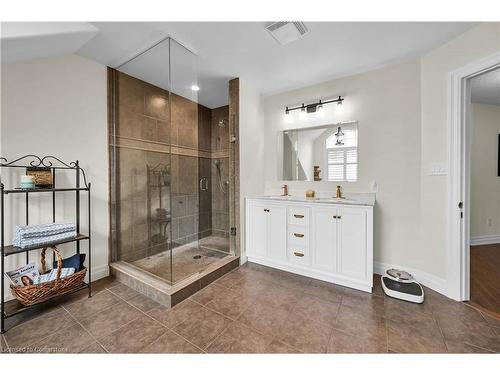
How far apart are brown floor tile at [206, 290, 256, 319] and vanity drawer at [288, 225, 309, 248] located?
79 cm

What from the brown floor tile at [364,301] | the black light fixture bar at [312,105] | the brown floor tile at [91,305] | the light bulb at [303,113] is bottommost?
the brown floor tile at [364,301]

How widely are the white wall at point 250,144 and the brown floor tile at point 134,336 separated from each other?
130 centimetres

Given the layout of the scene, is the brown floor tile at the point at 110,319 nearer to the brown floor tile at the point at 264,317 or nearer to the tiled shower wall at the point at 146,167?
the tiled shower wall at the point at 146,167

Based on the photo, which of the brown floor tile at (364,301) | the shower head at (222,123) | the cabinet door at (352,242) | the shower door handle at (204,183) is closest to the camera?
the brown floor tile at (364,301)

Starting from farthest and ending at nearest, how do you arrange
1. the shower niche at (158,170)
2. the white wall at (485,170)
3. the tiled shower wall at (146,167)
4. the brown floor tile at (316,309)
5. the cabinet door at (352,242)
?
the white wall at (485,170)
the tiled shower wall at (146,167)
the shower niche at (158,170)
the cabinet door at (352,242)
the brown floor tile at (316,309)

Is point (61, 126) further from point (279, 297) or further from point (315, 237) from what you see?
point (315, 237)

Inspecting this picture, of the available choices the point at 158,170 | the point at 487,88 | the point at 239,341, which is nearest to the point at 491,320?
the point at 239,341

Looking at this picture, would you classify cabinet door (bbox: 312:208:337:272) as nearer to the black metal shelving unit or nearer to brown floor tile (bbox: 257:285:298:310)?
brown floor tile (bbox: 257:285:298:310)

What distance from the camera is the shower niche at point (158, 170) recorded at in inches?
82.3

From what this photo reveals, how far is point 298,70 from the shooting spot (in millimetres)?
2363

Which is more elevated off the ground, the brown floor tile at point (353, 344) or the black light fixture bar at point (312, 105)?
the black light fixture bar at point (312, 105)

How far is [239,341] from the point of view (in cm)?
136

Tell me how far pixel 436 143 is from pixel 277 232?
1839mm

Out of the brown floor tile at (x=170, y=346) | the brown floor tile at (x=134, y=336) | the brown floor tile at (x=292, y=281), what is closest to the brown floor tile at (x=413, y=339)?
the brown floor tile at (x=292, y=281)
